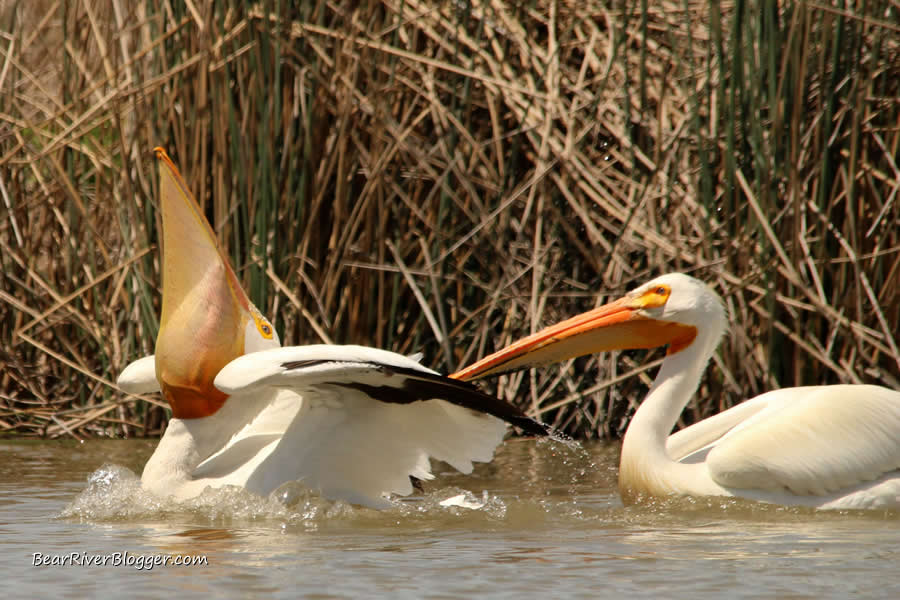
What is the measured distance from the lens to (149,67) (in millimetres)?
6066

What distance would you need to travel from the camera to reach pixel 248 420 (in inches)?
163

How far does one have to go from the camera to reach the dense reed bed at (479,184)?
5305 millimetres

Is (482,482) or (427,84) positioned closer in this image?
(482,482)

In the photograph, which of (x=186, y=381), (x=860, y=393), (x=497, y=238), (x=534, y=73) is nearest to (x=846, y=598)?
(x=860, y=393)

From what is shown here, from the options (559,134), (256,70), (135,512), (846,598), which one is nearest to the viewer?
(846,598)

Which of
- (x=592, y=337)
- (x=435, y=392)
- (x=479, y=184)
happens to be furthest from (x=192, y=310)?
(x=479, y=184)

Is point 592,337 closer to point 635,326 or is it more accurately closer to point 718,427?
point 635,326

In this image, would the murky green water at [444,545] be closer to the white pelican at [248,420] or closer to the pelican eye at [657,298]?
the white pelican at [248,420]

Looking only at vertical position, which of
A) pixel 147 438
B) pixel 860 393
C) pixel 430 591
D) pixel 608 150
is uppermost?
pixel 608 150

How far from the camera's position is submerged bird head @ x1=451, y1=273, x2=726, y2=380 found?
4.32 meters

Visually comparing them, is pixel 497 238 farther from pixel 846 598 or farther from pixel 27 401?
pixel 846 598

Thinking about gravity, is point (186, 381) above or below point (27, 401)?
above

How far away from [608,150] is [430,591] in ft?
10.9

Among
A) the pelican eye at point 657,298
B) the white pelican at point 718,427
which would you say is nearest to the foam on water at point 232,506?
the white pelican at point 718,427
